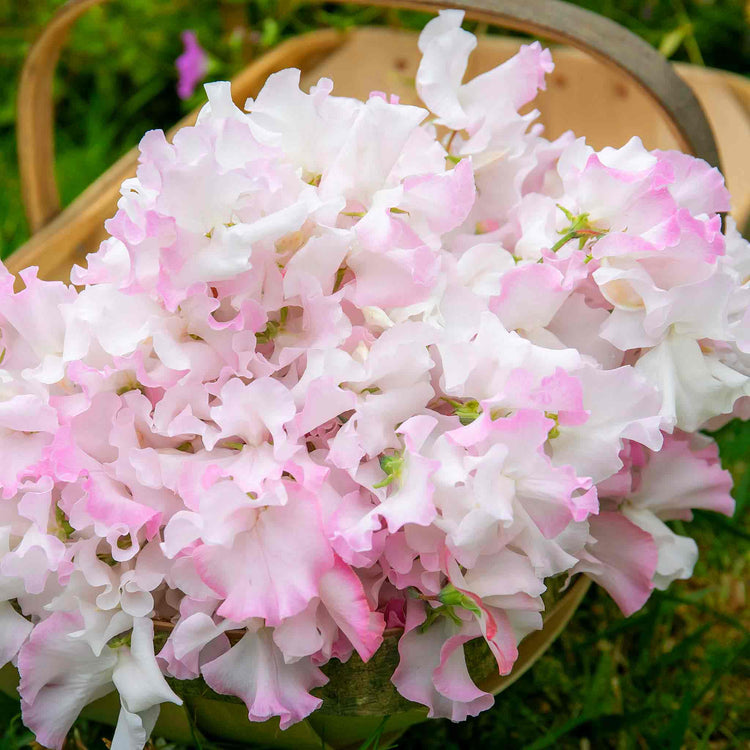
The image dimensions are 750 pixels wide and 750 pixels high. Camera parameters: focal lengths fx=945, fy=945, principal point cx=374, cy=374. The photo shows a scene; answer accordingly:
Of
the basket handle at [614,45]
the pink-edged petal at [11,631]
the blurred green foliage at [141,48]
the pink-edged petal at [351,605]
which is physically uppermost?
the basket handle at [614,45]

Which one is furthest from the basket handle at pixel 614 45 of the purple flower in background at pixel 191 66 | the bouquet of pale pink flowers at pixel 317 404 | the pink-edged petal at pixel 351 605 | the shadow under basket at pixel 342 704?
the purple flower in background at pixel 191 66

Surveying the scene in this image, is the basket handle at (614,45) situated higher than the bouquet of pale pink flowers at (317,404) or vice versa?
the basket handle at (614,45)

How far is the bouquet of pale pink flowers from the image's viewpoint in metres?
0.48

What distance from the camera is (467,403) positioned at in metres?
0.52

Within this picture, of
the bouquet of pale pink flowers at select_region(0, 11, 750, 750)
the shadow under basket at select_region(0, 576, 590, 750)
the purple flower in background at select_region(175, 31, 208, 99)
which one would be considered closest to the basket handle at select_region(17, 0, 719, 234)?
the bouquet of pale pink flowers at select_region(0, 11, 750, 750)

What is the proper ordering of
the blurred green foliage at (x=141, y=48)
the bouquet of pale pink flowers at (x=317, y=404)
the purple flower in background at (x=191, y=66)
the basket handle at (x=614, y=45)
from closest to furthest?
the bouquet of pale pink flowers at (x=317, y=404) < the basket handle at (x=614, y=45) < the purple flower in background at (x=191, y=66) < the blurred green foliage at (x=141, y=48)

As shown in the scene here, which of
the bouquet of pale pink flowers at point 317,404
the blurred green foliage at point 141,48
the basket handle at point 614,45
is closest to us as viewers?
the bouquet of pale pink flowers at point 317,404

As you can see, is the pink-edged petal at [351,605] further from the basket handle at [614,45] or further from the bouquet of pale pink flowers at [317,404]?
the basket handle at [614,45]

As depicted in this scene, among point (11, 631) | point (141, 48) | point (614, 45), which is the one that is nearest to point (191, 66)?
point (141, 48)

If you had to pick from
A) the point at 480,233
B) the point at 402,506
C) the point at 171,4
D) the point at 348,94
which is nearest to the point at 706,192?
the point at 480,233

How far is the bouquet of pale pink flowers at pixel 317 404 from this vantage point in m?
0.48

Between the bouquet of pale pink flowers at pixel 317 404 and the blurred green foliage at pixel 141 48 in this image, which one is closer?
the bouquet of pale pink flowers at pixel 317 404

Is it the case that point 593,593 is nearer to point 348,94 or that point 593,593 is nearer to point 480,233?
point 480,233

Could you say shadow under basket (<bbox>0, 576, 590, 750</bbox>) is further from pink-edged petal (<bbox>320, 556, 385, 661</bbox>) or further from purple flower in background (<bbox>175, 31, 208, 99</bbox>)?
purple flower in background (<bbox>175, 31, 208, 99</bbox>)
